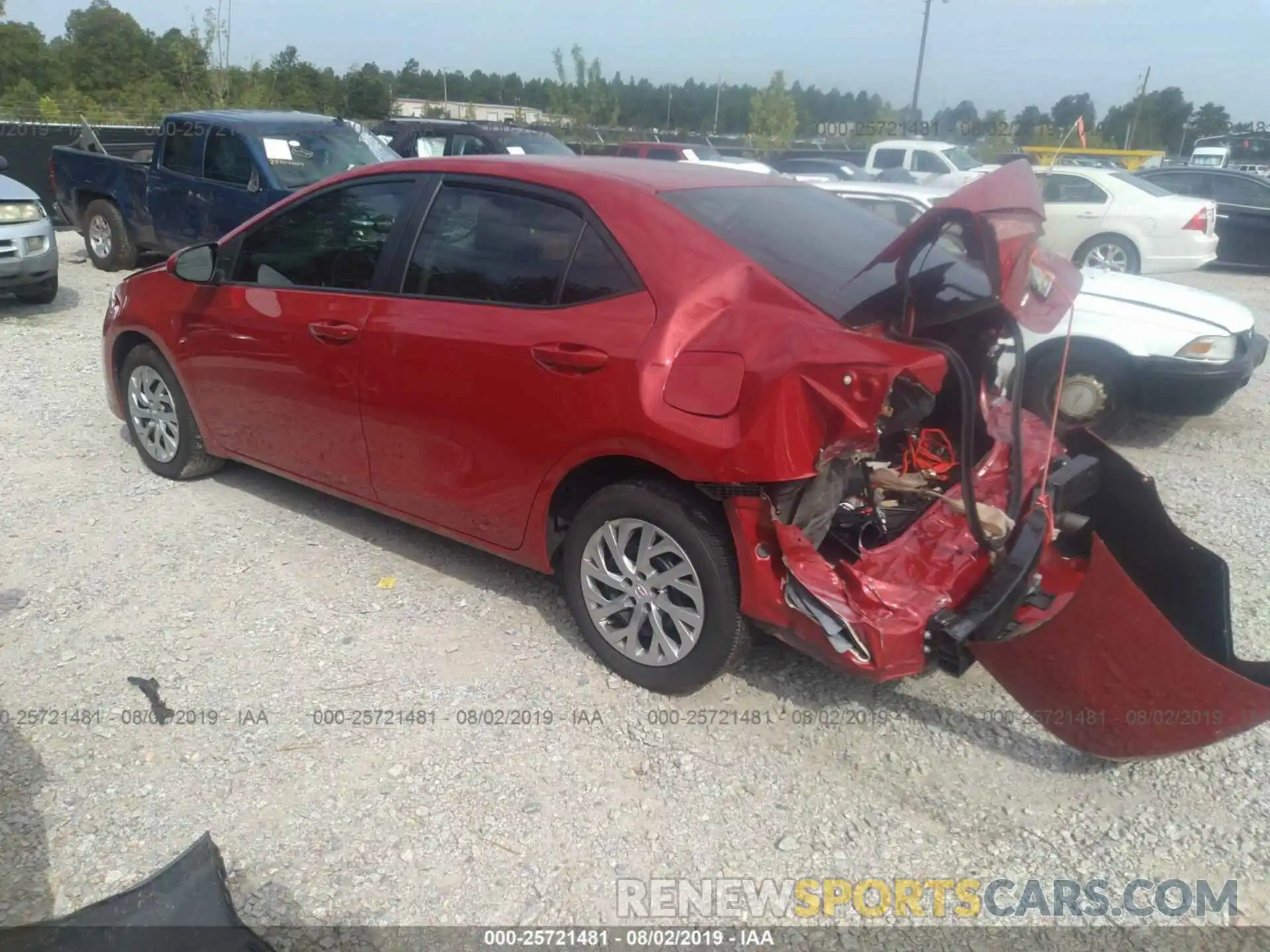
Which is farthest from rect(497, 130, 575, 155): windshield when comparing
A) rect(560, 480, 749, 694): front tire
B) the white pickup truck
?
rect(560, 480, 749, 694): front tire

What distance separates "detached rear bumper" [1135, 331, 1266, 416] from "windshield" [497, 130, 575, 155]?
8284 millimetres

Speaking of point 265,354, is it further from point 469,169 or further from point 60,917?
point 60,917

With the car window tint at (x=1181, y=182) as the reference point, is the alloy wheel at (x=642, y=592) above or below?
below

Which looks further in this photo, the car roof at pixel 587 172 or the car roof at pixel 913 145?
the car roof at pixel 913 145

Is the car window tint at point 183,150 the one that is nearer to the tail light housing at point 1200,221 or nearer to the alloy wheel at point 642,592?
the alloy wheel at point 642,592

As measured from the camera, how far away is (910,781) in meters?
3.06

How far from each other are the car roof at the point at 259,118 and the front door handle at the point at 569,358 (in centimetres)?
708

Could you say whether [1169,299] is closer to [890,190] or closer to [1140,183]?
[890,190]

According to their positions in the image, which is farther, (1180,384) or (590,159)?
(1180,384)

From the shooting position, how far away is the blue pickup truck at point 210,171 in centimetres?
891

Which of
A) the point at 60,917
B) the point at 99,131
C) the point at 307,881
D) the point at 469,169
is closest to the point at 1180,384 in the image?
the point at 469,169

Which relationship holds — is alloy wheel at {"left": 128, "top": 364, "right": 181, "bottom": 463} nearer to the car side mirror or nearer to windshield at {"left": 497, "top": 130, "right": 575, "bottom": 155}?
the car side mirror

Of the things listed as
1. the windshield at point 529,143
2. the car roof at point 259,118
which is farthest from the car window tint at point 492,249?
the windshield at point 529,143

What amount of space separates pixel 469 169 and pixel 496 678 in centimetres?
196
